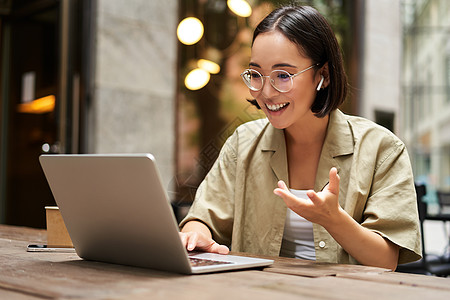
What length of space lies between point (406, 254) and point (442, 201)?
11.6 feet

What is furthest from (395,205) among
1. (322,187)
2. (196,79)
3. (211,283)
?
(196,79)

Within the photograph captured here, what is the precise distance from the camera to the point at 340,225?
53.7 inches

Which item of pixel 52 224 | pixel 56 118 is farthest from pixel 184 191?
pixel 52 224

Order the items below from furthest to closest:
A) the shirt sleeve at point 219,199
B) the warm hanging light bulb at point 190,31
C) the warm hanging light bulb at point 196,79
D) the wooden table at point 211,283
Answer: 1. the warm hanging light bulb at point 196,79
2. the warm hanging light bulb at point 190,31
3. the shirt sleeve at point 219,199
4. the wooden table at point 211,283

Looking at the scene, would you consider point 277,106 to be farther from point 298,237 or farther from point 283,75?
point 298,237

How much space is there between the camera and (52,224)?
153 cm

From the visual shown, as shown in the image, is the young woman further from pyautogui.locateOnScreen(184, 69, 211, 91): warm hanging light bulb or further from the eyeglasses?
pyautogui.locateOnScreen(184, 69, 211, 91): warm hanging light bulb

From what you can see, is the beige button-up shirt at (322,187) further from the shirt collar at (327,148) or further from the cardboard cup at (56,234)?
the cardboard cup at (56,234)

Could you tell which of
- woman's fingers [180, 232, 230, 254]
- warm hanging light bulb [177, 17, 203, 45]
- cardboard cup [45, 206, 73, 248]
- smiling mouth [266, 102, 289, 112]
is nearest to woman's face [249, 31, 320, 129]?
smiling mouth [266, 102, 289, 112]

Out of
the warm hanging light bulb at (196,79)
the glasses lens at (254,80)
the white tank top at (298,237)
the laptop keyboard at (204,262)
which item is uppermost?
the warm hanging light bulb at (196,79)

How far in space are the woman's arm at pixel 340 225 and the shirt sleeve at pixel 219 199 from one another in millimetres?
552

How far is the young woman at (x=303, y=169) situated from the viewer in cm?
155

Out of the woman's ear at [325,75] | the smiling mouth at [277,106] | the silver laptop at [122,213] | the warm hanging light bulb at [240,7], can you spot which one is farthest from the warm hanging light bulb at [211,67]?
the silver laptop at [122,213]

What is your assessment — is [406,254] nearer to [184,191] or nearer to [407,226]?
[407,226]
